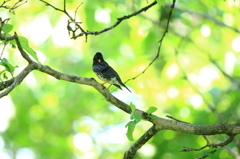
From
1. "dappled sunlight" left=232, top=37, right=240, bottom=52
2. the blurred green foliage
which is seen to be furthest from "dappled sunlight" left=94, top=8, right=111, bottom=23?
"dappled sunlight" left=232, top=37, right=240, bottom=52

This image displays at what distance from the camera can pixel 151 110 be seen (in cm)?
251

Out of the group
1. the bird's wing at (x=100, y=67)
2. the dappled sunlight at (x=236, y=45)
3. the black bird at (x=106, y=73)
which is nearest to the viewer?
the black bird at (x=106, y=73)

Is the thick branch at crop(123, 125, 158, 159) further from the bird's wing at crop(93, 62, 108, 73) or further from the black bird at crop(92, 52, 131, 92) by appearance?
the bird's wing at crop(93, 62, 108, 73)

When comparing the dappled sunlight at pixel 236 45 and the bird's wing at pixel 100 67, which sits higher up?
the dappled sunlight at pixel 236 45

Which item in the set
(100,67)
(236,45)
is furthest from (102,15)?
(236,45)

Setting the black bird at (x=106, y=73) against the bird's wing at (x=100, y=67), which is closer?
the black bird at (x=106, y=73)

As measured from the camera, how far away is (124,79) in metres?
6.68

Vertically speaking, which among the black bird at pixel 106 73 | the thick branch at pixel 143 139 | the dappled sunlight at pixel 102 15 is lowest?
the thick branch at pixel 143 139

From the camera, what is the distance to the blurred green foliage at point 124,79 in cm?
576

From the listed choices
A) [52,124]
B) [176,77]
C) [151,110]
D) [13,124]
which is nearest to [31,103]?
[13,124]

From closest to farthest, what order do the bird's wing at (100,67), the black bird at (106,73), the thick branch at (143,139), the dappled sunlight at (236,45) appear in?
1. the thick branch at (143,139)
2. the black bird at (106,73)
3. the bird's wing at (100,67)
4. the dappled sunlight at (236,45)

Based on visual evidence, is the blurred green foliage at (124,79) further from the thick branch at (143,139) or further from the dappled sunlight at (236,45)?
the thick branch at (143,139)

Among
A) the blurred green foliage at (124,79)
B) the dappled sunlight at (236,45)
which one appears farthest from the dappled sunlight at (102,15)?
the dappled sunlight at (236,45)

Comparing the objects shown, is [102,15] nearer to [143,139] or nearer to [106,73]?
[106,73]
